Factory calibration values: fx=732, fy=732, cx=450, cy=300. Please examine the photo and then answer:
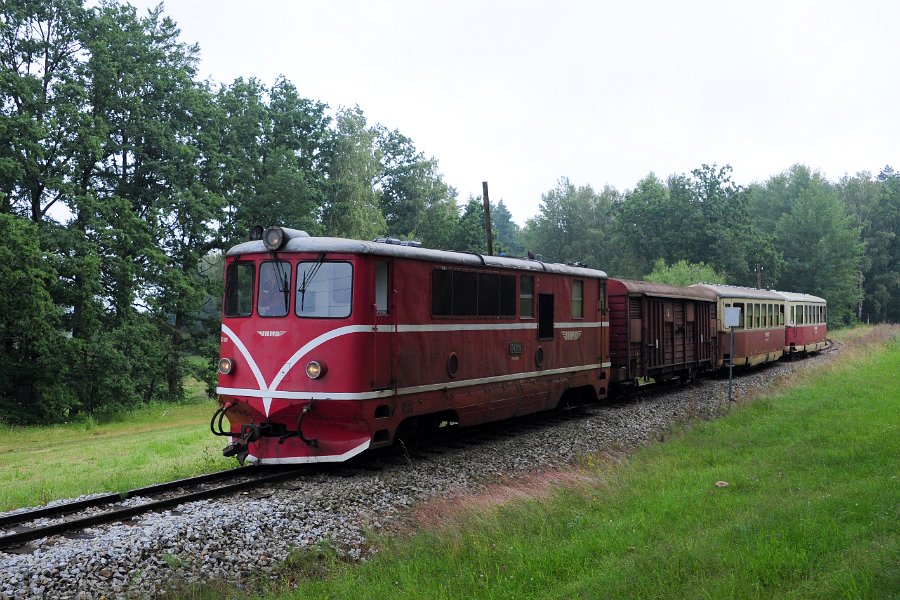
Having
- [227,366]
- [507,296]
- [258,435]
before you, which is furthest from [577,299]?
[258,435]

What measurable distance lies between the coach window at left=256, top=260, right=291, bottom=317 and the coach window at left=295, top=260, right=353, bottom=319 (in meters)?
0.20

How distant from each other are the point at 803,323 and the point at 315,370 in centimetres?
3113

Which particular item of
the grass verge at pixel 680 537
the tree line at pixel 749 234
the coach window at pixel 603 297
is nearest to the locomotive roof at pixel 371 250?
the grass verge at pixel 680 537

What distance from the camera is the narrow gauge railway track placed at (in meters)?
7.25

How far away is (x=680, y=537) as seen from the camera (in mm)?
6688

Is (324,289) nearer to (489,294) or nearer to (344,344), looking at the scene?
(344,344)

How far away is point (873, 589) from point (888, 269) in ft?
285

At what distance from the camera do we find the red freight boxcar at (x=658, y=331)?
17984mm

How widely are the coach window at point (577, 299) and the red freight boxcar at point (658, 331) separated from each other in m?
2.59

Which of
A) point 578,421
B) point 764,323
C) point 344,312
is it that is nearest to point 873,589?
point 344,312

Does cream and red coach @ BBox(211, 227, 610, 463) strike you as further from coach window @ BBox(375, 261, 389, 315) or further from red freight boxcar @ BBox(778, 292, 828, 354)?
red freight boxcar @ BBox(778, 292, 828, 354)

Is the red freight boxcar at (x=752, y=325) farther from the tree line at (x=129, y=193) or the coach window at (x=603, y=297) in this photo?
the tree line at (x=129, y=193)

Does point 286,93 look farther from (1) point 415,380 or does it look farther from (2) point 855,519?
(2) point 855,519

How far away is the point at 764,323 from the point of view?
28.1m
